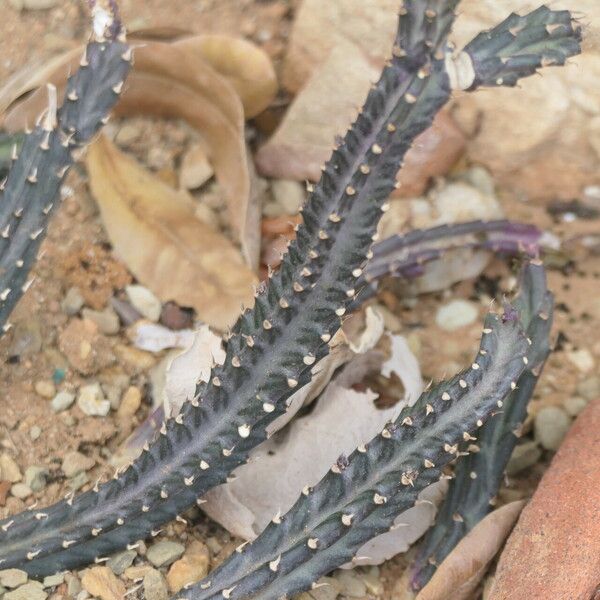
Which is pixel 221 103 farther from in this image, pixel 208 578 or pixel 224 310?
pixel 208 578

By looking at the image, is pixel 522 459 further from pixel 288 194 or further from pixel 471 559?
pixel 288 194

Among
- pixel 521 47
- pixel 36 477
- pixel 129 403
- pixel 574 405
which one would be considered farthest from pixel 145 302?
pixel 521 47

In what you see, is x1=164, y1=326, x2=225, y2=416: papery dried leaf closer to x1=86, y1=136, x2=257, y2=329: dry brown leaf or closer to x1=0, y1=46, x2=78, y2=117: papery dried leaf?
x1=86, y1=136, x2=257, y2=329: dry brown leaf

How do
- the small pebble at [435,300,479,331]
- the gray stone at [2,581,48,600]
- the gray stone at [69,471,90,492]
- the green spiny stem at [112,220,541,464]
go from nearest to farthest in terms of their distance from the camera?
the gray stone at [2,581,48,600], the gray stone at [69,471,90,492], the green spiny stem at [112,220,541,464], the small pebble at [435,300,479,331]

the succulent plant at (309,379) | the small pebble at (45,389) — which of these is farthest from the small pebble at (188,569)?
the small pebble at (45,389)

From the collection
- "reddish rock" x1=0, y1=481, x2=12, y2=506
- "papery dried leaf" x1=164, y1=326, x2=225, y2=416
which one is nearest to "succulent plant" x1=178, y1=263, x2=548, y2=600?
"papery dried leaf" x1=164, y1=326, x2=225, y2=416
